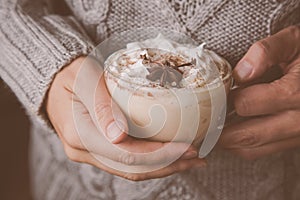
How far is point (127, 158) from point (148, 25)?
0.21m

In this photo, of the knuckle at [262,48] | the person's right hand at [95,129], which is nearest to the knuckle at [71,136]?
the person's right hand at [95,129]

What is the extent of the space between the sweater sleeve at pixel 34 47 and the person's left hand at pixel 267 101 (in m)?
0.19

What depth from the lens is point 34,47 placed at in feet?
2.13

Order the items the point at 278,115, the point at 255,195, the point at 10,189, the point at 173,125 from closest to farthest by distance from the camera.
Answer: the point at 173,125
the point at 278,115
the point at 255,195
the point at 10,189

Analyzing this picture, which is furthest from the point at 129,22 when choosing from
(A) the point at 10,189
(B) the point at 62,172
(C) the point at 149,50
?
(A) the point at 10,189

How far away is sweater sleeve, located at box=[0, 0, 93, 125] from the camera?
613 mm

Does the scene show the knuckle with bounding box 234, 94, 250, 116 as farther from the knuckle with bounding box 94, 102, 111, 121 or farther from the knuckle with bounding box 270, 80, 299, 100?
the knuckle with bounding box 94, 102, 111, 121

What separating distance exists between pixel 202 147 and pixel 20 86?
24 cm

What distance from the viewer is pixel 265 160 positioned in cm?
71

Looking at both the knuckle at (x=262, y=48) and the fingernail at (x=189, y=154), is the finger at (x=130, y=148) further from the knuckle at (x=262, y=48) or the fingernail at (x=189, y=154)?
the knuckle at (x=262, y=48)

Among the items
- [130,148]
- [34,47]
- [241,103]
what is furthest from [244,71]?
[34,47]

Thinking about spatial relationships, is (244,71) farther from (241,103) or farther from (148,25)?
(148,25)

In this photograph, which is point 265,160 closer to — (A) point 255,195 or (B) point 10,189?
(A) point 255,195

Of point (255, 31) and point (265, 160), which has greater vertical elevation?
point (255, 31)
